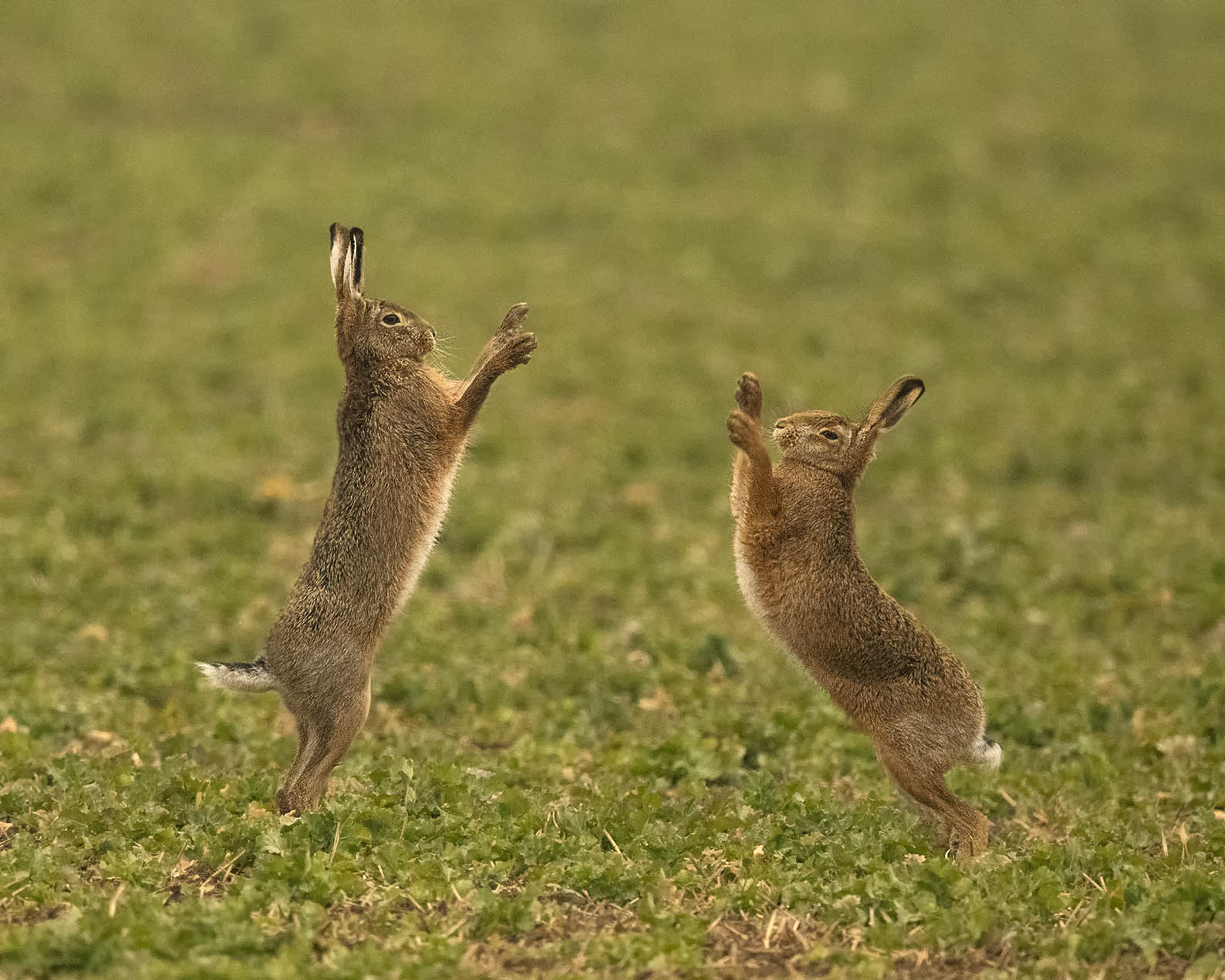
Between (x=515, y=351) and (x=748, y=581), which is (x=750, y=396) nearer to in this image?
(x=748, y=581)

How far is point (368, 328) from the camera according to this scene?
22.9 feet

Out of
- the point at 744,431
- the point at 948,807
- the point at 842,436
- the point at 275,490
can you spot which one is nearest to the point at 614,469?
the point at 275,490

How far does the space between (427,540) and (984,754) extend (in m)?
2.36

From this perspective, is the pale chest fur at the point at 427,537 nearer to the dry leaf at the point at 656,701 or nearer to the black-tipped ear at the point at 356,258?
the black-tipped ear at the point at 356,258

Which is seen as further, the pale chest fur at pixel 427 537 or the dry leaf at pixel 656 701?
the dry leaf at pixel 656 701

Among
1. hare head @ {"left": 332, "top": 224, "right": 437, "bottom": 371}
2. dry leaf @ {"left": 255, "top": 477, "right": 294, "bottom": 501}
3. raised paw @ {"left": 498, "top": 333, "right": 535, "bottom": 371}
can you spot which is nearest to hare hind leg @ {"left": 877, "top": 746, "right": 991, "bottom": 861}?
raised paw @ {"left": 498, "top": 333, "right": 535, "bottom": 371}

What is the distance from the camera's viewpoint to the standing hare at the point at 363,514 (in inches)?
250

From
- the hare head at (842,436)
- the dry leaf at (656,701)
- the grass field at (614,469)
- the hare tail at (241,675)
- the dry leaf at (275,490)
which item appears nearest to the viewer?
the grass field at (614,469)

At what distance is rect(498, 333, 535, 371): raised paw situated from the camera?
273 inches

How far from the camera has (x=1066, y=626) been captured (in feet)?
31.7

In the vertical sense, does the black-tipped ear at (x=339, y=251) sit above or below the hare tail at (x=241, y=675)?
above

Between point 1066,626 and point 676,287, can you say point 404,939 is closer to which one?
point 1066,626

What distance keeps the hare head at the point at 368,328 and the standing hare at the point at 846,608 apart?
1.44 m

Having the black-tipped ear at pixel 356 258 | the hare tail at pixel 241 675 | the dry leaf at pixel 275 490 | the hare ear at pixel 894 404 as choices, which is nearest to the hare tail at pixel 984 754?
the hare ear at pixel 894 404
